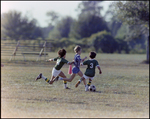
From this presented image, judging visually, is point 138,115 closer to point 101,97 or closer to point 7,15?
point 101,97

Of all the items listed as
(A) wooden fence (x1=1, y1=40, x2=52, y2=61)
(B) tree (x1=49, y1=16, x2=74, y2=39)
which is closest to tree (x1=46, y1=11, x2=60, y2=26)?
(B) tree (x1=49, y1=16, x2=74, y2=39)

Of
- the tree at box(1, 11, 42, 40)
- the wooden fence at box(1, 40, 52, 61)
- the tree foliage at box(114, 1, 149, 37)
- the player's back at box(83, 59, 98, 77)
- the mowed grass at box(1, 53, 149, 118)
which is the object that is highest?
the tree at box(1, 11, 42, 40)

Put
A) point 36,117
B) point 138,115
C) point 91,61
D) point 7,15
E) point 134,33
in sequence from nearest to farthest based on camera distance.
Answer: point 36,117 < point 138,115 < point 91,61 < point 134,33 < point 7,15

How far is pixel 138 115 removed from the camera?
25.3 feet

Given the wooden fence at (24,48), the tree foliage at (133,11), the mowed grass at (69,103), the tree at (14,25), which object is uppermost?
the tree at (14,25)

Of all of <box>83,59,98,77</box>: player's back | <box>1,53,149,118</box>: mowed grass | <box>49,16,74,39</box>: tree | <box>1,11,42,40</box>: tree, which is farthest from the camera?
<box>49,16,74,39</box>: tree

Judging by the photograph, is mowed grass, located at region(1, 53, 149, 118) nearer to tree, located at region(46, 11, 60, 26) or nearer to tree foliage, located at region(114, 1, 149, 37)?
tree foliage, located at region(114, 1, 149, 37)

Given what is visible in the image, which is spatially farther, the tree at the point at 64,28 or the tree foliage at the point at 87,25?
the tree at the point at 64,28

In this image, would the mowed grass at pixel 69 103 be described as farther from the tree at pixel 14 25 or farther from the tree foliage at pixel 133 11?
the tree at pixel 14 25

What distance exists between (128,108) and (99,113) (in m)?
1.24

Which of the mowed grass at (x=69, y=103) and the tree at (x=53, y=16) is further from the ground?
the tree at (x=53, y=16)

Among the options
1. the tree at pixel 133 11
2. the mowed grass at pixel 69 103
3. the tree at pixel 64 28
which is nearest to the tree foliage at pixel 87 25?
A: the tree at pixel 64 28

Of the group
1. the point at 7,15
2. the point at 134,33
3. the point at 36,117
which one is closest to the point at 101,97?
the point at 36,117

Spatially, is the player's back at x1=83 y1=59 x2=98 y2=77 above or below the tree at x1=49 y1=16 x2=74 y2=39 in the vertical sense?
below
